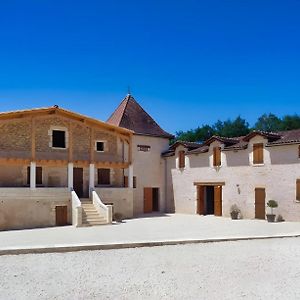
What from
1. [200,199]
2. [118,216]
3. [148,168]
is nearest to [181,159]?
[148,168]

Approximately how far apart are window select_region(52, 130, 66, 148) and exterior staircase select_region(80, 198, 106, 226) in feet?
13.9

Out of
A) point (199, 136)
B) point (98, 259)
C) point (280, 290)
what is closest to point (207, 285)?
point (280, 290)

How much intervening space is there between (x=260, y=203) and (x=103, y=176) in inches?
403

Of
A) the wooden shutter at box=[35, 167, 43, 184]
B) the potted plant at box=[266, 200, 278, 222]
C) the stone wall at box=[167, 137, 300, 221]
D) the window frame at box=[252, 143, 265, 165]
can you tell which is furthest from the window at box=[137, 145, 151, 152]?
the potted plant at box=[266, 200, 278, 222]

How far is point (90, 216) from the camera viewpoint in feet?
71.2

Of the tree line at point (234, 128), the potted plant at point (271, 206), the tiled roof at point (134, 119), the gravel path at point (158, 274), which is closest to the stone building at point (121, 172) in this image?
the tiled roof at point (134, 119)

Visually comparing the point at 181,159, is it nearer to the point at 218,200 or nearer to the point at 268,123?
the point at 218,200

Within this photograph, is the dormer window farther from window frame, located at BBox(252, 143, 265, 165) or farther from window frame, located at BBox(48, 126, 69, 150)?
window frame, located at BBox(252, 143, 265, 165)

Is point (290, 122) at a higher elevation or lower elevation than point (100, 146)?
higher

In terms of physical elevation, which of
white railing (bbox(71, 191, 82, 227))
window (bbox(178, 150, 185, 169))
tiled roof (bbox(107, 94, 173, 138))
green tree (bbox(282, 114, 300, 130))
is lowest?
white railing (bbox(71, 191, 82, 227))

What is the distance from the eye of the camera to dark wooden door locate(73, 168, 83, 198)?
84.3 ft

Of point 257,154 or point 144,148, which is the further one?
point 144,148

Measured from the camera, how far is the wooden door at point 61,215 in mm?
22445

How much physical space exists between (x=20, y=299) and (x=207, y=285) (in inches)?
149
